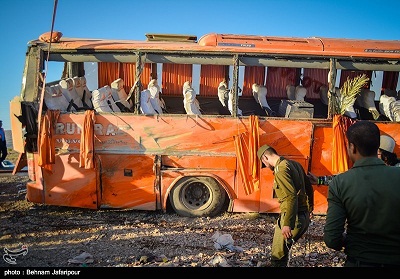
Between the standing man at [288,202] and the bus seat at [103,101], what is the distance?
3517 millimetres

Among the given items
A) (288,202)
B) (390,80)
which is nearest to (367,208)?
(288,202)

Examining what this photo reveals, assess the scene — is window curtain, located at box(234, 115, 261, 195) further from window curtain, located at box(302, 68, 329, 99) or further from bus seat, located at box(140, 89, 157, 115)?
window curtain, located at box(302, 68, 329, 99)

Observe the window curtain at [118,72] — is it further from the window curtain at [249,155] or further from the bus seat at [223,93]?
the window curtain at [249,155]

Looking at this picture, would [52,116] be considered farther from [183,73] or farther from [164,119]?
[183,73]

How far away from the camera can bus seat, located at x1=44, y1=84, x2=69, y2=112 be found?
534 centimetres

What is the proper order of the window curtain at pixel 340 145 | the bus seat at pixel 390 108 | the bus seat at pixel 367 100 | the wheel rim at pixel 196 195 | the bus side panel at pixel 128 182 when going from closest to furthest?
the window curtain at pixel 340 145 → the bus side panel at pixel 128 182 → the wheel rim at pixel 196 195 → the bus seat at pixel 390 108 → the bus seat at pixel 367 100

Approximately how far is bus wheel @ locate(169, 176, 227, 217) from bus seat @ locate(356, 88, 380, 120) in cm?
396

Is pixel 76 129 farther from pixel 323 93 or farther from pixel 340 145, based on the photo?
pixel 323 93

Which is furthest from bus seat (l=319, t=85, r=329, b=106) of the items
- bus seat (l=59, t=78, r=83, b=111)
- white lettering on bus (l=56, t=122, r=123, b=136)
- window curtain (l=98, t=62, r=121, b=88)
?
bus seat (l=59, t=78, r=83, b=111)

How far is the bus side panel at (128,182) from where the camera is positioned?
533 cm

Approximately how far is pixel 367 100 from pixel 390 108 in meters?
0.62

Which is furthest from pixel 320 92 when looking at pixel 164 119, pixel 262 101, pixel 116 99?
pixel 116 99

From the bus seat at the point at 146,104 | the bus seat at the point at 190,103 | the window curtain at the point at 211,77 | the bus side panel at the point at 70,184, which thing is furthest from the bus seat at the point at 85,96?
the window curtain at the point at 211,77

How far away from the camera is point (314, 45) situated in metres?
5.40
